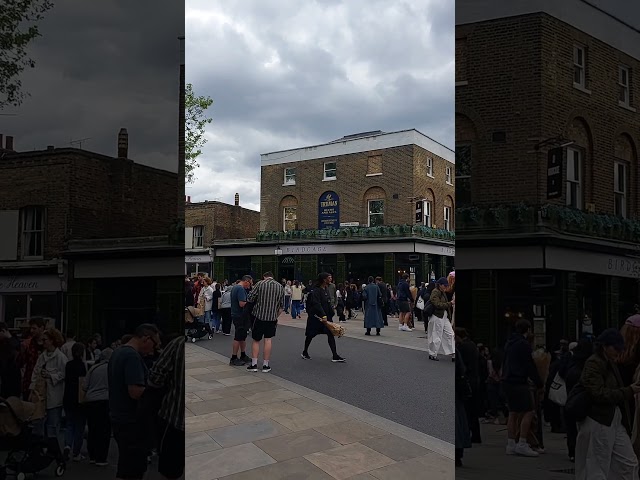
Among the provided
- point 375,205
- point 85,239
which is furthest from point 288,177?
point 85,239

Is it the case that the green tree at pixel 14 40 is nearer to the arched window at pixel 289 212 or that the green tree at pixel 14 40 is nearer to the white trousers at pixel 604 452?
the arched window at pixel 289 212

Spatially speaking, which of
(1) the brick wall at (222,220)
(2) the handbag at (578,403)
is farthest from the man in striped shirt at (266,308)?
(2) the handbag at (578,403)

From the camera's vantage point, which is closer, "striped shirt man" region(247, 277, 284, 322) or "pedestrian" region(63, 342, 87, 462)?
"pedestrian" region(63, 342, 87, 462)

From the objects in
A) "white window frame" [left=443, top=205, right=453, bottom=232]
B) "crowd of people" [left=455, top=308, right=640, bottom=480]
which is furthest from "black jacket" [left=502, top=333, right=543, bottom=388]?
"white window frame" [left=443, top=205, right=453, bottom=232]

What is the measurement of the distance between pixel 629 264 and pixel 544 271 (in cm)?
59

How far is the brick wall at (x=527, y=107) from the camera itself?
2.06m

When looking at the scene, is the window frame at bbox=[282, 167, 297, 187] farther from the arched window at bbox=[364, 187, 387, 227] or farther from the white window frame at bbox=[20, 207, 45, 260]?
the white window frame at bbox=[20, 207, 45, 260]

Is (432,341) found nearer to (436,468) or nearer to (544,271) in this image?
(436,468)

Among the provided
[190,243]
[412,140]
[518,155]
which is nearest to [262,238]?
[190,243]

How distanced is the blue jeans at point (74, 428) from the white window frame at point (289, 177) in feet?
5.56

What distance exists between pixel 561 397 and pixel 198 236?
8.02 ft

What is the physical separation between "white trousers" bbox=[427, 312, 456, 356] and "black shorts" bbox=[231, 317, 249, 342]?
1.32 meters

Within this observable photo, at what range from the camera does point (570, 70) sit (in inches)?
85.4

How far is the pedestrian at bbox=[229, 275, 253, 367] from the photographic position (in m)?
3.08
